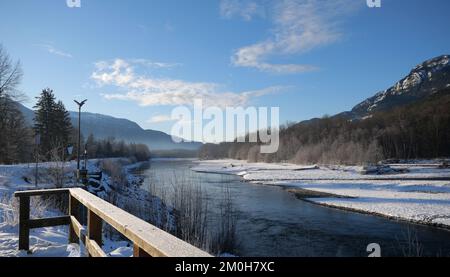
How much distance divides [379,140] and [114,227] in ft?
295

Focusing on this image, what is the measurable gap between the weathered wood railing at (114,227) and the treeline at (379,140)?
2637 inches

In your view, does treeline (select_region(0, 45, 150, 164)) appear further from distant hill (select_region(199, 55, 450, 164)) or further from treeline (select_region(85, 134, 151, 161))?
distant hill (select_region(199, 55, 450, 164))

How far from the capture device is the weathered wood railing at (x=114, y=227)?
6.49 ft

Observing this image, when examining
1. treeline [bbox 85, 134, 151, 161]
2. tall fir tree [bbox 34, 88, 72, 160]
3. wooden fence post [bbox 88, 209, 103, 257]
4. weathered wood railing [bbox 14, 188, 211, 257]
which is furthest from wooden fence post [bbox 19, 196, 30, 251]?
treeline [bbox 85, 134, 151, 161]

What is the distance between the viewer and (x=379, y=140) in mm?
84938

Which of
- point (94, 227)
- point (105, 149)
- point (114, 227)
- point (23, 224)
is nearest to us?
point (114, 227)

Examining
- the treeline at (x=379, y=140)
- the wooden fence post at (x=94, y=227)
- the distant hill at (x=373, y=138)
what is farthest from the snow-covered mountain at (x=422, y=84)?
the wooden fence post at (x=94, y=227)

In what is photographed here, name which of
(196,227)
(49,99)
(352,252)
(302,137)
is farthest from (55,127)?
(302,137)

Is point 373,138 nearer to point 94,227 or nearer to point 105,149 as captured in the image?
point 105,149

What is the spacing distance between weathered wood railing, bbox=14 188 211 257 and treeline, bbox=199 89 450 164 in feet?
220

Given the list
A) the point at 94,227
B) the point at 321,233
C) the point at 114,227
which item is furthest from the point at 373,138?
the point at 114,227

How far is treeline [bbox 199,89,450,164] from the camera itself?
72581 millimetres

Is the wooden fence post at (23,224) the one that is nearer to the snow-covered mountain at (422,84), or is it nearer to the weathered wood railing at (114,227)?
the weathered wood railing at (114,227)
